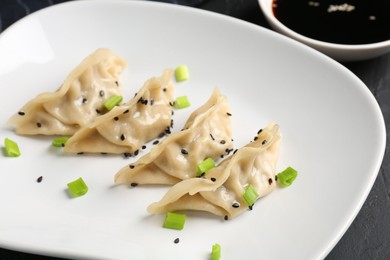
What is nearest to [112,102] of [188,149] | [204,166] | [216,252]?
[188,149]

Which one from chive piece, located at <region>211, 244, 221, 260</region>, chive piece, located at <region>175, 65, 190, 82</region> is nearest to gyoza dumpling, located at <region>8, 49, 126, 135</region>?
chive piece, located at <region>175, 65, 190, 82</region>

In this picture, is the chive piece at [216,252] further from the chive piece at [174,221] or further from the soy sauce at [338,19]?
the soy sauce at [338,19]

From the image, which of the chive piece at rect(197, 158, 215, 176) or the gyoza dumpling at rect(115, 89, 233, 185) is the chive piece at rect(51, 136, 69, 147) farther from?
the chive piece at rect(197, 158, 215, 176)

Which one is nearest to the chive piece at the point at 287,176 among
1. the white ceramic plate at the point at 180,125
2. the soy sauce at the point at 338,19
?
the white ceramic plate at the point at 180,125

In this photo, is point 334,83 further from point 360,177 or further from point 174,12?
point 174,12

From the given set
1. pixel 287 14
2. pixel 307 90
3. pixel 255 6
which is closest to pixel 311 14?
pixel 287 14
